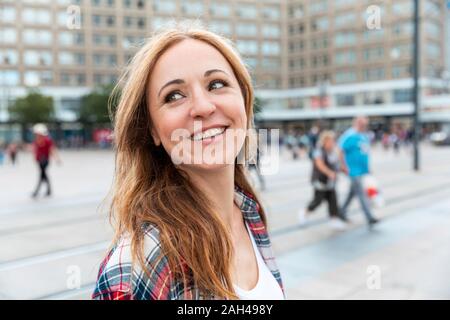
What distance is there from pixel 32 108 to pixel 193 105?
48413mm

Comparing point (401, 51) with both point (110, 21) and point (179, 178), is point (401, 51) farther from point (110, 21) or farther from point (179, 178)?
point (179, 178)

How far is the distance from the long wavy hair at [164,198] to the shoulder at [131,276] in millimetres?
15

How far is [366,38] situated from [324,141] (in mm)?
57120

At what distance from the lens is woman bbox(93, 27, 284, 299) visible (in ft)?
3.38

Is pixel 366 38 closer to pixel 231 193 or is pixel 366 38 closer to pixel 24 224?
pixel 24 224

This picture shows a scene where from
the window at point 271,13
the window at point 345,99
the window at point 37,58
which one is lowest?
the window at point 345,99

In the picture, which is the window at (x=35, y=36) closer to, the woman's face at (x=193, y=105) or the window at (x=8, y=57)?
the window at (x=8, y=57)

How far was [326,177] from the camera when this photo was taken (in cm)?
697

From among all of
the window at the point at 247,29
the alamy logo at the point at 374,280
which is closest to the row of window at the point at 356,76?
the window at the point at 247,29

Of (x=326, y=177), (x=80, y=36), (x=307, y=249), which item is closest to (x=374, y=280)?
(x=307, y=249)

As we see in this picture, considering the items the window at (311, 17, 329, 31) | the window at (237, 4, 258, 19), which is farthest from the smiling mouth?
the window at (311, 17, 329, 31)

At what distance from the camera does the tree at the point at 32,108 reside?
1775 inches

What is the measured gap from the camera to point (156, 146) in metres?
1.31

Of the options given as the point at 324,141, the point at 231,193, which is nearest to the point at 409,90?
the point at 324,141
